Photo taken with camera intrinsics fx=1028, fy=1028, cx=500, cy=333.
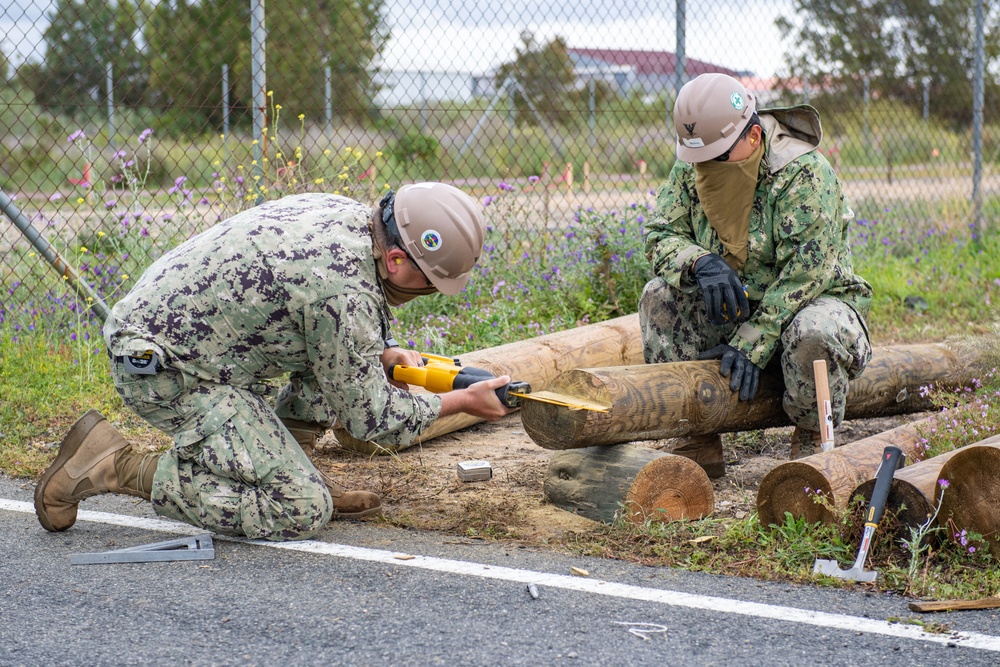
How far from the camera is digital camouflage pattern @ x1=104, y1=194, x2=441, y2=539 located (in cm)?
354

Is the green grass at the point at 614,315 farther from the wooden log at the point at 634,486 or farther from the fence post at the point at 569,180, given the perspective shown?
the fence post at the point at 569,180

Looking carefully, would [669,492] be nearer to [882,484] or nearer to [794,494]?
[794,494]

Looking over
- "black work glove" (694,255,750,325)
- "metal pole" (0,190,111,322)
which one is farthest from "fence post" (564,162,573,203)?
"black work glove" (694,255,750,325)

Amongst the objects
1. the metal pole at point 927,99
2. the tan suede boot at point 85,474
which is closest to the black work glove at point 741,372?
the tan suede boot at point 85,474

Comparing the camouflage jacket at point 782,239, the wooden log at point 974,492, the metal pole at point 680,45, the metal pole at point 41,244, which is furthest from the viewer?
the metal pole at point 680,45

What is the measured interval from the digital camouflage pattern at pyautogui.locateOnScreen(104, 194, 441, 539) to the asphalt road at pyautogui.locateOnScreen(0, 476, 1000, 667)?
0.22 metres

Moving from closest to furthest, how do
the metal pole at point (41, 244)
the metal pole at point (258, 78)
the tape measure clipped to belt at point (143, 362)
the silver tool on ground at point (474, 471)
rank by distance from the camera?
the tape measure clipped to belt at point (143, 362), the silver tool on ground at point (474, 471), the metal pole at point (41, 244), the metal pole at point (258, 78)

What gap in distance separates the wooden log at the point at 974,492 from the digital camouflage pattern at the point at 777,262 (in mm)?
908

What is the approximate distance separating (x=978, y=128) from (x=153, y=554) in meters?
9.06

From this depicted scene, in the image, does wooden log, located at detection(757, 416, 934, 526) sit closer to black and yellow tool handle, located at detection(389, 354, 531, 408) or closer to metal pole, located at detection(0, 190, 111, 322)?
black and yellow tool handle, located at detection(389, 354, 531, 408)

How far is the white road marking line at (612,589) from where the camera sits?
296 centimetres

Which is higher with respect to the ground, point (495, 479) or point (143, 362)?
point (143, 362)

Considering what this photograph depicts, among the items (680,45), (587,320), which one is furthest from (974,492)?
(680,45)

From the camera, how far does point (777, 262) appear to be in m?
4.42
